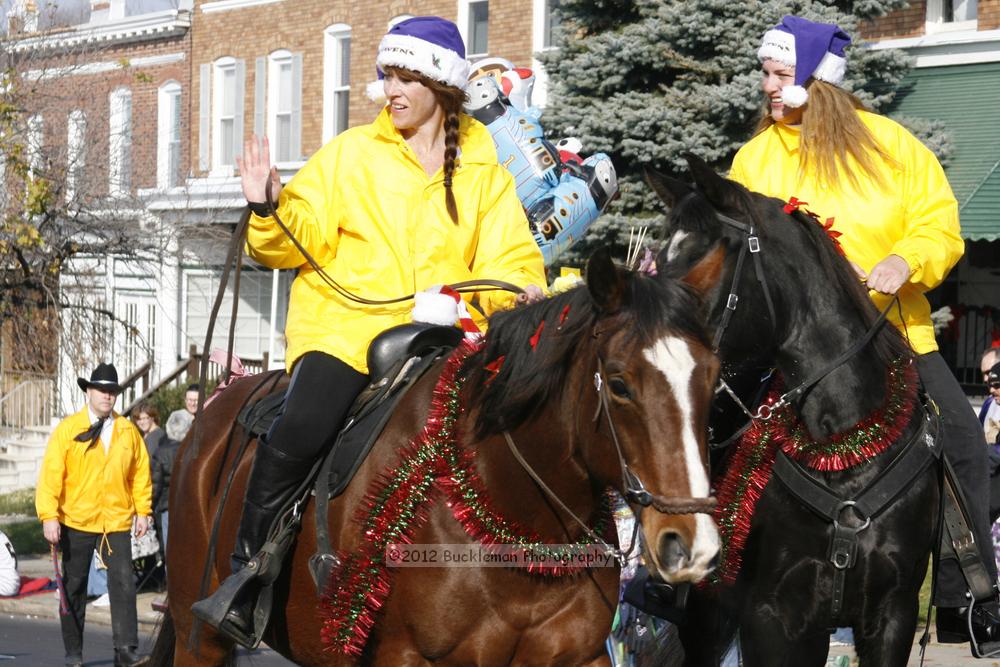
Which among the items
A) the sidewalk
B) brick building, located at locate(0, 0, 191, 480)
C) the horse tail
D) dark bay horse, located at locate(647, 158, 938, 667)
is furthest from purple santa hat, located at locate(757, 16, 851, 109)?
brick building, located at locate(0, 0, 191, 480)

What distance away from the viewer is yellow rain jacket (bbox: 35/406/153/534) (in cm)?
1174

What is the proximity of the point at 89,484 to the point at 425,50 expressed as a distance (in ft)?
24.3

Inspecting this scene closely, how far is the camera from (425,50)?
18.1ft

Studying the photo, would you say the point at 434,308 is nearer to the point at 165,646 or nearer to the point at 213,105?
the point at 165,646

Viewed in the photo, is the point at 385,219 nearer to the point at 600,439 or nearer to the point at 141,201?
the point at 600,439

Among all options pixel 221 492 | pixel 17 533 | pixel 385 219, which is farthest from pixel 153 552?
pixel 385 219

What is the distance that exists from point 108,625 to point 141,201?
846 cm

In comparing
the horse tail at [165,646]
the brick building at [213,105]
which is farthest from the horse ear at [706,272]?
the brick building at [213,105]

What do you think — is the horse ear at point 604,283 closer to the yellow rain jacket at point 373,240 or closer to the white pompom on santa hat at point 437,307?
the white pompom on santa hat at point 437,307

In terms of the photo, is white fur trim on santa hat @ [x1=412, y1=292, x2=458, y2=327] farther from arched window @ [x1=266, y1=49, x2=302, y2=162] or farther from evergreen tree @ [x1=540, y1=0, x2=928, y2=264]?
arched window @ [x1=266, y1=49, x2=302, y2=162]

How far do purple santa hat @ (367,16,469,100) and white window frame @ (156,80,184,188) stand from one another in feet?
73.1

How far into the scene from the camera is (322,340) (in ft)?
17.7

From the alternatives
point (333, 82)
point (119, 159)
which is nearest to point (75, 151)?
point (119, 159)

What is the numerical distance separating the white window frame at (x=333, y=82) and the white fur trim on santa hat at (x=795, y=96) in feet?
64.5
